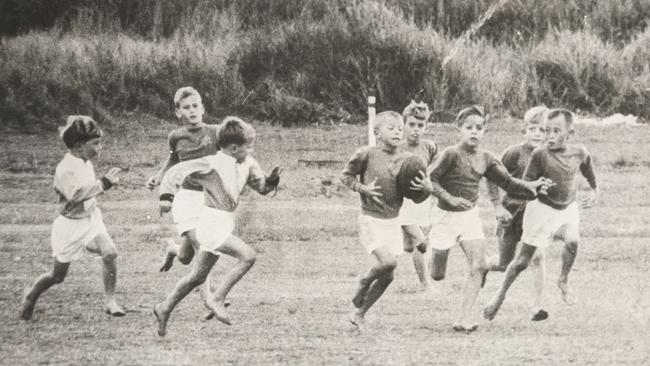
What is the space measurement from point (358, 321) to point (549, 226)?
1.02 m

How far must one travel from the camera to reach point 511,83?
6.64m

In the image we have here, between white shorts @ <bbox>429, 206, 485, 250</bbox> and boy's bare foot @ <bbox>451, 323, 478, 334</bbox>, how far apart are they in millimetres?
382

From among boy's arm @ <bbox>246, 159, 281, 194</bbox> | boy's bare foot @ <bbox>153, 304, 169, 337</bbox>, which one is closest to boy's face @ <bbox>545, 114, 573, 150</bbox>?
boy's arm @ <bbox>246, 159, 281, 194</bbox>

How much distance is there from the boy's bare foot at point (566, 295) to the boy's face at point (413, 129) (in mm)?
1045

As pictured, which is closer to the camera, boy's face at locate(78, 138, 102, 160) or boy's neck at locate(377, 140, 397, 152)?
boy's neck at locate(377, 140, 397, 152)

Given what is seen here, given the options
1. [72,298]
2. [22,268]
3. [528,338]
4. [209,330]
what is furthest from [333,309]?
[22,268]

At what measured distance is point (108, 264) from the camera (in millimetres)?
5105

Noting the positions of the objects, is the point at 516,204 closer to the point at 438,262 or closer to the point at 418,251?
the point at 438,262

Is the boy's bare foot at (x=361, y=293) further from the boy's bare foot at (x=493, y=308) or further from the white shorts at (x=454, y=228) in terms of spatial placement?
the boy's bare foot at (x=493, y=308)

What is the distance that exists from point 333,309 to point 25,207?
210cm

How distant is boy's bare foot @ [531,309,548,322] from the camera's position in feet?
17.1

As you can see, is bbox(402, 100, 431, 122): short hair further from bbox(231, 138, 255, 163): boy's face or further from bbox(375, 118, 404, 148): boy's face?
bbox(231, 138, 255, 163): boy's face

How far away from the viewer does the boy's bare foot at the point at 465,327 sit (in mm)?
5000

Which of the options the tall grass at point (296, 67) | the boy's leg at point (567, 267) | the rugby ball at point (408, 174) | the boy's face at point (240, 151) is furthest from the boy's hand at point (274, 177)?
the tall grass at point (296, 67)
